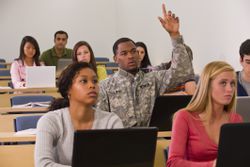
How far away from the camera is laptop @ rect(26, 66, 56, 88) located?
6238 mm

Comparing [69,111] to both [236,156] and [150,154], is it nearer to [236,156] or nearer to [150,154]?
[150,154]

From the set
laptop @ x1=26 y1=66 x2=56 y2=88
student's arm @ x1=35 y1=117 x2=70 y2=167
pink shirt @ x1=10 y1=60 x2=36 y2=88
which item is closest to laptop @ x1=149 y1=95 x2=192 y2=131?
student's arm @ x1=35 y1=117 x2=70 y2=167

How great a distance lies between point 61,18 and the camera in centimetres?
1121

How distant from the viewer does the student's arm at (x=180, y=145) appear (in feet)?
7.94

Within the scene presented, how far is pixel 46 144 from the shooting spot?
2.55 metres

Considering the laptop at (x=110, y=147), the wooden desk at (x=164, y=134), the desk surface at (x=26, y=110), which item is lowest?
the desk surface at (x=26, y=110)

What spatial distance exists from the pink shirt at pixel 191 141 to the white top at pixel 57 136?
341 mm

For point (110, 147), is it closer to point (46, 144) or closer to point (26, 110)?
point (46, 144)

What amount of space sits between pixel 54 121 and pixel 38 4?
884 centimetres

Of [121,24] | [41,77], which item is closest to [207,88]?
[41,77]

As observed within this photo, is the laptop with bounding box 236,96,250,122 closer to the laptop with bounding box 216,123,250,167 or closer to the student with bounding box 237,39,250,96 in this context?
the laptop with bounding box 216,123,250,167

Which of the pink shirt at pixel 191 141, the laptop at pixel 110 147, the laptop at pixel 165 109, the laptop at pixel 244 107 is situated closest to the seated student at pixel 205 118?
the pink shirt at pixel 191 141

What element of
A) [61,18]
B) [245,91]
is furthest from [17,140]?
[61,18]

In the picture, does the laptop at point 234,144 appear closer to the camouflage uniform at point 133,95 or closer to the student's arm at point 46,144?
the student's arm at point 46,144
